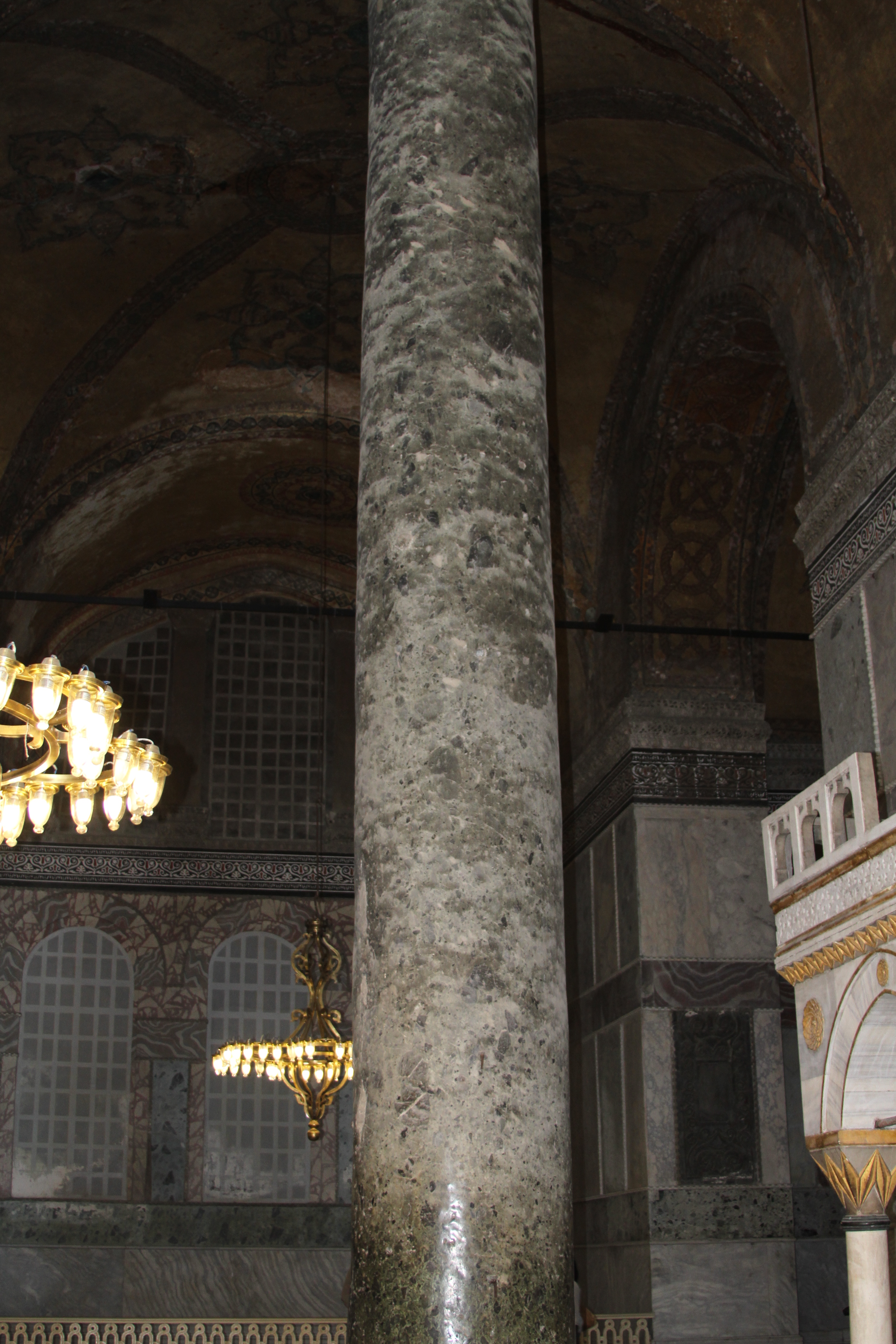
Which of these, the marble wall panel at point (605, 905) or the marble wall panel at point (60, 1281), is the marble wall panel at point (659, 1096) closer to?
the marble wall panel at point (605, 905)

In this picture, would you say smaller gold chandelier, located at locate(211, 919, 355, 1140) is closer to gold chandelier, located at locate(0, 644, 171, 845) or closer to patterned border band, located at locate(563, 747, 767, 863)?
patterned border band, located at locate(563, 747, 767, 863)

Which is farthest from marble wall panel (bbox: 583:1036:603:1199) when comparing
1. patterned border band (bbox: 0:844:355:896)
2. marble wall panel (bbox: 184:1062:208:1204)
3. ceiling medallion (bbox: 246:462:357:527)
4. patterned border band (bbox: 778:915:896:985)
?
ceiling medallion (bbox: 246:462:357:527)

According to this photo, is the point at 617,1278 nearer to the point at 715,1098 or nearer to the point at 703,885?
the point at 715,1098

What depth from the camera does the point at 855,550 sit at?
5953 mm

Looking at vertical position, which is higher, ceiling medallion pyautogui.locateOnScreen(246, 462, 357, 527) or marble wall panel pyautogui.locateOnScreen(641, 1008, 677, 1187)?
ceiling medallion pyautogui.locateOnScreen(246, 462, 357, 527)

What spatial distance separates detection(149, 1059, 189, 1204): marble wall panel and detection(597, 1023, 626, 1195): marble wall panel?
3.39 metres

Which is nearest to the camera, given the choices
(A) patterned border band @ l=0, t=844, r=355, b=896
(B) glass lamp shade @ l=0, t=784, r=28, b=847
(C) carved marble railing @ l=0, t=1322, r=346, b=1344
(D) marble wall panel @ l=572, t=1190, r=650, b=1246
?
(B) glass lamp shade @ l=0, t=784, r=28, b=847

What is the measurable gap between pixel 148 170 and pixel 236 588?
4806 mm

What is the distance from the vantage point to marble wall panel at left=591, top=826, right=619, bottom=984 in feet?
29.5

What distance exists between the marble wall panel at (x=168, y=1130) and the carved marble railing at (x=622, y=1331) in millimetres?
4064

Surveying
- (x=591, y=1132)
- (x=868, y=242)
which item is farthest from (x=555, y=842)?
(x=591, y=1132)

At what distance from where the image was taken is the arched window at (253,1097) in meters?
10.5

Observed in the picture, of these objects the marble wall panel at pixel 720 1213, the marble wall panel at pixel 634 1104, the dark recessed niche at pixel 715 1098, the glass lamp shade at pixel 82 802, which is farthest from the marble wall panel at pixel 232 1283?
the glass lamp shade at pixel 82 802

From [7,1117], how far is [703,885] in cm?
546
